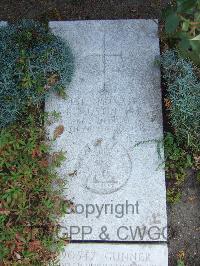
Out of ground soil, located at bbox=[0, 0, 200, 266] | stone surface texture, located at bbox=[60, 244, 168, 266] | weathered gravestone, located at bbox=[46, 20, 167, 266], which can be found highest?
ground soil, located at bbox=[0, 0, 200, 266]

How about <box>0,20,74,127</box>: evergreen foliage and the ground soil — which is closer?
<box>0,20,74,127</box>: evergreen foliage

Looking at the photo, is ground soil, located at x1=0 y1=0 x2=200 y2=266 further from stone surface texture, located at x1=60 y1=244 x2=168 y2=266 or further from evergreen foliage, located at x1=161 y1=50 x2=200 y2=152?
stone surface texture, located at x1=60 y1=244 x2=168 y2=266

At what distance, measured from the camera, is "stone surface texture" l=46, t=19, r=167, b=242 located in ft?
12.9

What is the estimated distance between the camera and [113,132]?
411cm

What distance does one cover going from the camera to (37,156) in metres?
4.03

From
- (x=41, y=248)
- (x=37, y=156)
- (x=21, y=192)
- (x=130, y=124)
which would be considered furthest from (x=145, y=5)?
A: (x=41, y=248)

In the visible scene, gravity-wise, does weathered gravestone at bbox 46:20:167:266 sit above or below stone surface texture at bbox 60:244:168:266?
above

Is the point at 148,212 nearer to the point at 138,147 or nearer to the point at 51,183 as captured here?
the point at 138,147

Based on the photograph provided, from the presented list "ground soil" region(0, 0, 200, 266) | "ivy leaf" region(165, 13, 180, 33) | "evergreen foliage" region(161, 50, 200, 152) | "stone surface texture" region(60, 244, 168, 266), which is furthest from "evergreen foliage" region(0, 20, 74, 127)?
"ivy leaf" region(165, 13, 180, 33)

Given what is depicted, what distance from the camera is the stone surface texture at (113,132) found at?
12.9 feet

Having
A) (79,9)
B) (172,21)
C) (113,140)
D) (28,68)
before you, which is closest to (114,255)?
(113,140)

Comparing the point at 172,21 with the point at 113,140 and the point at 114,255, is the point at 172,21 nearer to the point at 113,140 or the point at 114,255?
the point at 113,140

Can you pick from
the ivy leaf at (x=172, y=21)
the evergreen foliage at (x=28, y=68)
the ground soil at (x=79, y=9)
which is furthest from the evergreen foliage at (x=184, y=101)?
the ivy leaf at (x=172, y=21)

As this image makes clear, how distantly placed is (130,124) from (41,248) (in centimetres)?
129
